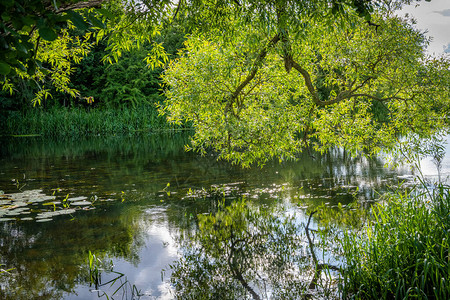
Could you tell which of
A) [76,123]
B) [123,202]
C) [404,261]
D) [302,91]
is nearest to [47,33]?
[404,261]

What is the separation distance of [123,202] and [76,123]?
1988 cm

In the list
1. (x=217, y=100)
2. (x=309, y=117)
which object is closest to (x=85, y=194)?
(x=217, y=100)

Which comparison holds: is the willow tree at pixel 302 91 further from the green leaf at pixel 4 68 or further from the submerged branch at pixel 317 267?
the green leaf at pixel 4 68

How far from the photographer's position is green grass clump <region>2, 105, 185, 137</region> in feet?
83.8

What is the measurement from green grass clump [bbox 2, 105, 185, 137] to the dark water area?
1037 centimetres

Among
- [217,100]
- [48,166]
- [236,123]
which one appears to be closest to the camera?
[236,123]

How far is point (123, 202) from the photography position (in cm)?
827

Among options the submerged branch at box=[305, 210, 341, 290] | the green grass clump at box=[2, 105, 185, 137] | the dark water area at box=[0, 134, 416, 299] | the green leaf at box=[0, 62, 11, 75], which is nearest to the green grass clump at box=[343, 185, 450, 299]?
the submerged branch at box=[305, 210, 341, 290]

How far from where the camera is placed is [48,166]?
13.5 metres

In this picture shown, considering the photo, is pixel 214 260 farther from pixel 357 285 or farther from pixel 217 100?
pixel 217 100

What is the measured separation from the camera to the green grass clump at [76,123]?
83.8ft

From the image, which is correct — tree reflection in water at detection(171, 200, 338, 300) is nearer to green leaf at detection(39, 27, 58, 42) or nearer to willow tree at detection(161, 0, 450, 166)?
willow tree at detection(161, 0, 450, 166)

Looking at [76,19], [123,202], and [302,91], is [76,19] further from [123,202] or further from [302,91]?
[302,91]

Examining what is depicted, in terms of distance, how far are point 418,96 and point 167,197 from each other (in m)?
5.96
